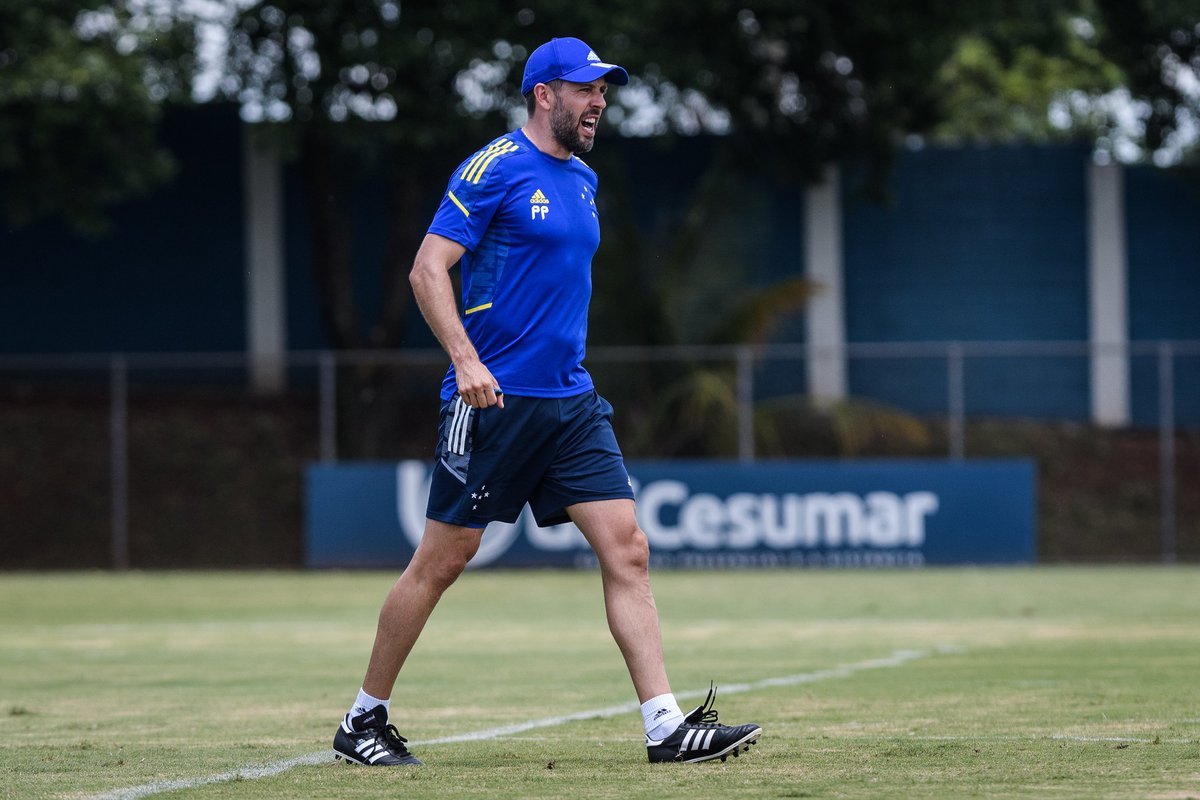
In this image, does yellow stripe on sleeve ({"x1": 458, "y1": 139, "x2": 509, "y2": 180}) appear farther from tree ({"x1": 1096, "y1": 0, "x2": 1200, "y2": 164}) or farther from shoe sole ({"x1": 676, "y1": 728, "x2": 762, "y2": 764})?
tree ({"x1": 1096, "y1": 0, "x2": 1200, "y2": 164})

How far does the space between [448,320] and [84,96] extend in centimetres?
1662

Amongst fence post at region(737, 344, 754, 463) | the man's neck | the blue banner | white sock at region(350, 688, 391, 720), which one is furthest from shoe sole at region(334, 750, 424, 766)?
fence post at region(737, 344, 754, 463)

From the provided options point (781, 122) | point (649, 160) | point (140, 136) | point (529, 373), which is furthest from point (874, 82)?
point (529, 373)

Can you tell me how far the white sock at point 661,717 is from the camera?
5.86 metres

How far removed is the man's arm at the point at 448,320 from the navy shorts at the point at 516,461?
14 cm

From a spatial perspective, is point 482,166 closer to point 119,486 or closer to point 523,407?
point 523,407

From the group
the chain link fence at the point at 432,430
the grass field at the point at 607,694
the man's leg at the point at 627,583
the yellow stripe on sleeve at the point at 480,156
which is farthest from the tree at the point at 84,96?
the man's leg at the point at 627,583

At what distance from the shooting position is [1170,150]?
2847cm

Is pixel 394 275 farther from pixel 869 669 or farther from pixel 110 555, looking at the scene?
pixel 869 669

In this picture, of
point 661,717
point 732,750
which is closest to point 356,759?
point 661,717

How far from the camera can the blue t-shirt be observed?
6043mm

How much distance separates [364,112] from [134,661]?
13.5m

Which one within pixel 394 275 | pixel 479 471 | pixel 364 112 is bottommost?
pixel 479 471

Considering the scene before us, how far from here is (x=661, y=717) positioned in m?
5.87
